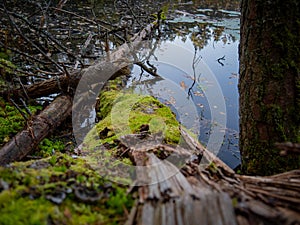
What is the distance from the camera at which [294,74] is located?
195cm

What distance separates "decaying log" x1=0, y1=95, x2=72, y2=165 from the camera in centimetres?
297

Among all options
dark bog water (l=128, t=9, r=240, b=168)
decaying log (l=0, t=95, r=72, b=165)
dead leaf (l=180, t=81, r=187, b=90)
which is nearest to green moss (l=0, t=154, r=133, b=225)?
decaying log (l=0, t=95, r=72, b=165)

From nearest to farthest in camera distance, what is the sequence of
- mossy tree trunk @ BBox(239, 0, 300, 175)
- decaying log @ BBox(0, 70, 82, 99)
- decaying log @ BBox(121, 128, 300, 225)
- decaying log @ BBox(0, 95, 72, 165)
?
1. decaying log @ BBox(121, 128, 300, 225)
2. mossy tree trunk @ BBox(239, 0, 300, 175)
3. decaying log @ BBox(0, 95, 72, 165)
4. decaying log @ BBox(0, 70, 82, 99)

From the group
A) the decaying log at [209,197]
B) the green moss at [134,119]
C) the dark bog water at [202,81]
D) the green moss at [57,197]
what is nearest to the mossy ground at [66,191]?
the green moss at [57,197]

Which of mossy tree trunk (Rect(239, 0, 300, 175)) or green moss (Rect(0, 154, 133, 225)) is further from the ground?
mossy tree trunk (Rect(239, 0, 300, 175))

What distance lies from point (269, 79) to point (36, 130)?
2.70 metres

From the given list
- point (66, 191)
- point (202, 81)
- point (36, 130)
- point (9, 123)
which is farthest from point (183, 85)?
point (66, 191)

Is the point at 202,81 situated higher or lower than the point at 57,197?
higher

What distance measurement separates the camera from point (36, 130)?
3.36 metres

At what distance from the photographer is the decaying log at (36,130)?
297cm

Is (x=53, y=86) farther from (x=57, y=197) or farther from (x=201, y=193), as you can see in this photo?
(x=201, y=193)

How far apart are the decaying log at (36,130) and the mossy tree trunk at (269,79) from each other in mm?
2400

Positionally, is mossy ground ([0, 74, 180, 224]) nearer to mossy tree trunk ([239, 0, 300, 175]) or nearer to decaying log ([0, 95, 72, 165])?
mossy tree trunk ([239, 0, 300, 175])

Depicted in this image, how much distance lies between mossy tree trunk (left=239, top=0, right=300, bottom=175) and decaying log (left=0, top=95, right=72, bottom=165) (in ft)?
7.87
